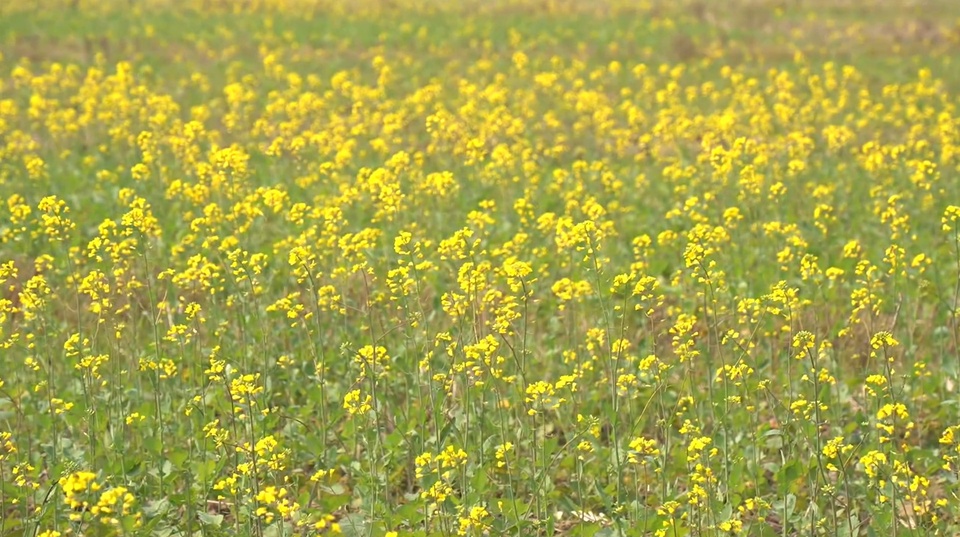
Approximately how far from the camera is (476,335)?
167 inches

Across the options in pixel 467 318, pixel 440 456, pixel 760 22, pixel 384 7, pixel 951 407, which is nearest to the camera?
pixel 440 456

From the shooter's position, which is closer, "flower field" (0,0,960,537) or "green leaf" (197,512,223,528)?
"green leaf" (197,512,223,528)

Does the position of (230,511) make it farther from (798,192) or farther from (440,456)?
(798,192)

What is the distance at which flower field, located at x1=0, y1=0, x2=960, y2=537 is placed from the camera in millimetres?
3949

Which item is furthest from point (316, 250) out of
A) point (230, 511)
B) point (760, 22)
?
point (760, 22)

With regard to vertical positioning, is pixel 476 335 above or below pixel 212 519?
above

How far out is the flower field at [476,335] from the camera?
155 inches

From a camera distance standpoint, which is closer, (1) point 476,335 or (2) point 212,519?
(2) point 212,519

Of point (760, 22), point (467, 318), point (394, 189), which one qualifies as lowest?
point (760, 22)

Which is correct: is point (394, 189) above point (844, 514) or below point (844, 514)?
above

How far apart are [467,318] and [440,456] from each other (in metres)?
1.91

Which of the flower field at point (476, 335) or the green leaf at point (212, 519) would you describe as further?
the flower field at point (476, 335)

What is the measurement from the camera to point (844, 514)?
161 inches

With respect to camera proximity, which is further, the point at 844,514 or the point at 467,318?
the point at 467,318
